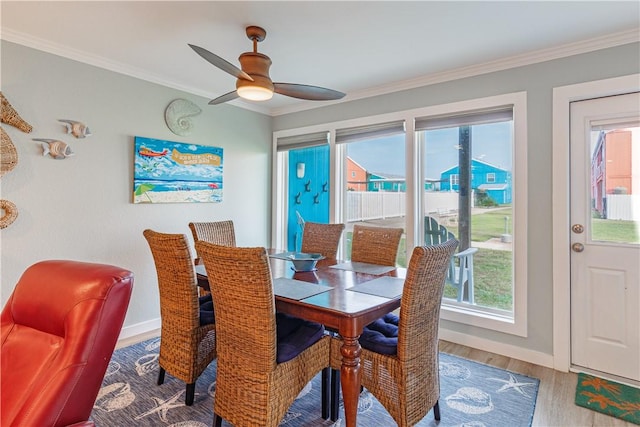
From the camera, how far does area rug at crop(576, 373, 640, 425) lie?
2021 mm

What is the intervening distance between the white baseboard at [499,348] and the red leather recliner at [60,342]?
9.18ft

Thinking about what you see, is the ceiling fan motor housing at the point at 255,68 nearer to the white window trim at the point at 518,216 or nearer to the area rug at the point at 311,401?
the white window trim at the point at 518,216

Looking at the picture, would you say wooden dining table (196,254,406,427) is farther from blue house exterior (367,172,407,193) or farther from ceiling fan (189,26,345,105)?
blue house exterior (367,172,407,193)

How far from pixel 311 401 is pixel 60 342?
1.51m

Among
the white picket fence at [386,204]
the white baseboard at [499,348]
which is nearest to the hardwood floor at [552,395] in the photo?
the white baseboard at [499,348]

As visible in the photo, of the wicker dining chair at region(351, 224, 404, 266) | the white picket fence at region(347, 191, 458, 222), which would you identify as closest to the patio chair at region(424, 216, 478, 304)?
the white picket fence at region(347, 191, 458, 222)

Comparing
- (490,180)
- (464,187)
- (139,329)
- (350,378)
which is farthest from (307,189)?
(350,378)

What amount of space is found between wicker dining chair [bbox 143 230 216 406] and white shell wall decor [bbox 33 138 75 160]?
1266mm

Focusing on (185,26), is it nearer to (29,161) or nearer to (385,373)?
(29,161)

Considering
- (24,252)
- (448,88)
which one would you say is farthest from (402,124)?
(24,252)

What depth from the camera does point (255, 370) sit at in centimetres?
162

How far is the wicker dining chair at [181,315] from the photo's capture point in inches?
77.5

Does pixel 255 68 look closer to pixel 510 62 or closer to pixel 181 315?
pixel 181 315

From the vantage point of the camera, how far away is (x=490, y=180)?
3.00m
